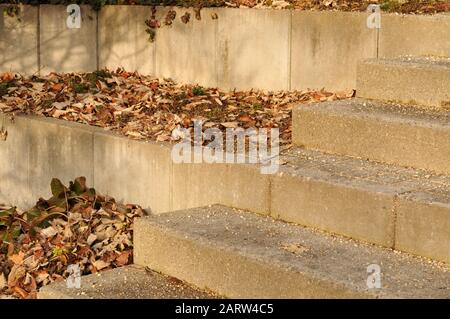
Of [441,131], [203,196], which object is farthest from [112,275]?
[441,131]

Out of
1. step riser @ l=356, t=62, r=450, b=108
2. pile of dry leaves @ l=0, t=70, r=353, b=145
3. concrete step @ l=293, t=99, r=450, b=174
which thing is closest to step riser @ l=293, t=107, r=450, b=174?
concrete step @ l=293, t=99, r=450, b=174

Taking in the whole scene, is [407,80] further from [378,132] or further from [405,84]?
[378,132]

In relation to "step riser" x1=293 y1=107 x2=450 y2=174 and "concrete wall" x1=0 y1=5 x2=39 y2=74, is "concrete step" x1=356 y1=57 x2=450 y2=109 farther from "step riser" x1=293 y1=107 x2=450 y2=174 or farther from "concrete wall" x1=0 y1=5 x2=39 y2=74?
"concrete wall" x1=0 y1=5 x2=39 y2=74

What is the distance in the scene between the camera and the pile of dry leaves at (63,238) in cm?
507

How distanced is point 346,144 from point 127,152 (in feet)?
4.42

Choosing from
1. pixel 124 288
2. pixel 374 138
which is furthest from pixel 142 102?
pixel 124 288

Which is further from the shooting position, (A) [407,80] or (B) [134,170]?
(B) [134,170]

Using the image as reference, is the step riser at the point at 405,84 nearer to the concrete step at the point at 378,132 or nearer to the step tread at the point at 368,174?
the concrete step at the point at 378,132

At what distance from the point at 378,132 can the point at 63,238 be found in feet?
5.97

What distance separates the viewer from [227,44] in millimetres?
6977

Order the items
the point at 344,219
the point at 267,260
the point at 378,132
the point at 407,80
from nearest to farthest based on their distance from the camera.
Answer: the point at 267,260 → the point at 344,219 → the point at 378,132 → the point at 407,80

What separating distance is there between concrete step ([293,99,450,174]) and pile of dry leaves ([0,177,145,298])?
1.15 m

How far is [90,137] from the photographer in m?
5.98

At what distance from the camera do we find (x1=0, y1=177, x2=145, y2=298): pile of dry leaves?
5.07m
